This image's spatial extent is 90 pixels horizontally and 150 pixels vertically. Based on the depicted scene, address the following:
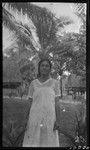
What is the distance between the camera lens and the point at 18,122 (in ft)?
7.54

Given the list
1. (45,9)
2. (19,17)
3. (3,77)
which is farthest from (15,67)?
(45,9)

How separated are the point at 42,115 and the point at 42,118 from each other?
0.03 m

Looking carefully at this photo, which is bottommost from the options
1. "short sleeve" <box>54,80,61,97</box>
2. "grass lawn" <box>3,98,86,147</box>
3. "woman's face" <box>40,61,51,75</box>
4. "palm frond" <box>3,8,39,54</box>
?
"grass lawn" <box>3,98,86,147</box>

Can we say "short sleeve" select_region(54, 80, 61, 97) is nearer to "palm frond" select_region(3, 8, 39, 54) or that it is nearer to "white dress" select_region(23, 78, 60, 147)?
"white dress" select_region(23, 78, 60, 147)

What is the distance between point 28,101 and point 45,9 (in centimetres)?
91

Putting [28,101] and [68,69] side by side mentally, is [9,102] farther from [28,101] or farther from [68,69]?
[68,69]

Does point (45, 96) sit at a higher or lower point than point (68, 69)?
lower

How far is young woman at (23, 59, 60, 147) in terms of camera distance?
2268mm

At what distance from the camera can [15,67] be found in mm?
2354

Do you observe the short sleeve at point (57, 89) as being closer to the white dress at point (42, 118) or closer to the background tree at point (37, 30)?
the white dress at point (42, 118)

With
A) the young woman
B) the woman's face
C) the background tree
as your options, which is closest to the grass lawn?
the young woman

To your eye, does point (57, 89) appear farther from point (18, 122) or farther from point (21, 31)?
point (21, 31)

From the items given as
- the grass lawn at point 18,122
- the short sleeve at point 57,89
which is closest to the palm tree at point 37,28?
the short sleeve at point 57,89

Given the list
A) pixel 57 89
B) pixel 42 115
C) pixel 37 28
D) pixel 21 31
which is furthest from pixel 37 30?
pixel 42 115
